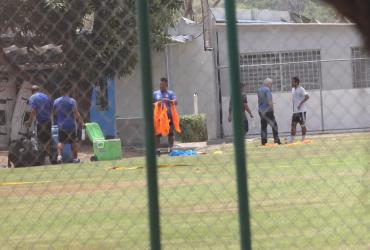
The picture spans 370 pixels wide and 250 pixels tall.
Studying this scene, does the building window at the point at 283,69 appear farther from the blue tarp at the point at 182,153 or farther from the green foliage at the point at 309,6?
the green foliage at the point at 309,6

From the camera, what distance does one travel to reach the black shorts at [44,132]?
58.0 ft

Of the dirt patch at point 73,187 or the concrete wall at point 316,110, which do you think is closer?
the dirt patch at point 73,187

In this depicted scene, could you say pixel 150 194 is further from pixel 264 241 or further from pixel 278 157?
pixel 278 157

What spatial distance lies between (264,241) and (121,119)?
54.8 ft

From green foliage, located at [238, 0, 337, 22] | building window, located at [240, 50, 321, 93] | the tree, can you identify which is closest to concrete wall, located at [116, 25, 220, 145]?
building window, located at [240, 50, 321, 93]

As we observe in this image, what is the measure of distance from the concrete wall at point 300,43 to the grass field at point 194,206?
10463 millimetres

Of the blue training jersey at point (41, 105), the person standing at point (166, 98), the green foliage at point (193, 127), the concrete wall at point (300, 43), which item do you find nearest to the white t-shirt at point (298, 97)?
the concrete wall at point (300, 43)

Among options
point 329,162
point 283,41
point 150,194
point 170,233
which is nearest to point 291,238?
point 170,233

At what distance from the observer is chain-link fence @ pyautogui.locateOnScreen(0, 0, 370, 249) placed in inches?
326

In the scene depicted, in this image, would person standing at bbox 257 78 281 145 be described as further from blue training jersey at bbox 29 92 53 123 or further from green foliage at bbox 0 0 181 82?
green foliage at bbox 0 0 181 82

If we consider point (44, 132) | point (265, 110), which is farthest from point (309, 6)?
point (265, 110)

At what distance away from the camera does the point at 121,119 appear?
80.8 feet

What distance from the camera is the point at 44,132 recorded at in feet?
59.5

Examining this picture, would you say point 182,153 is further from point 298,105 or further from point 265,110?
point 298,105
